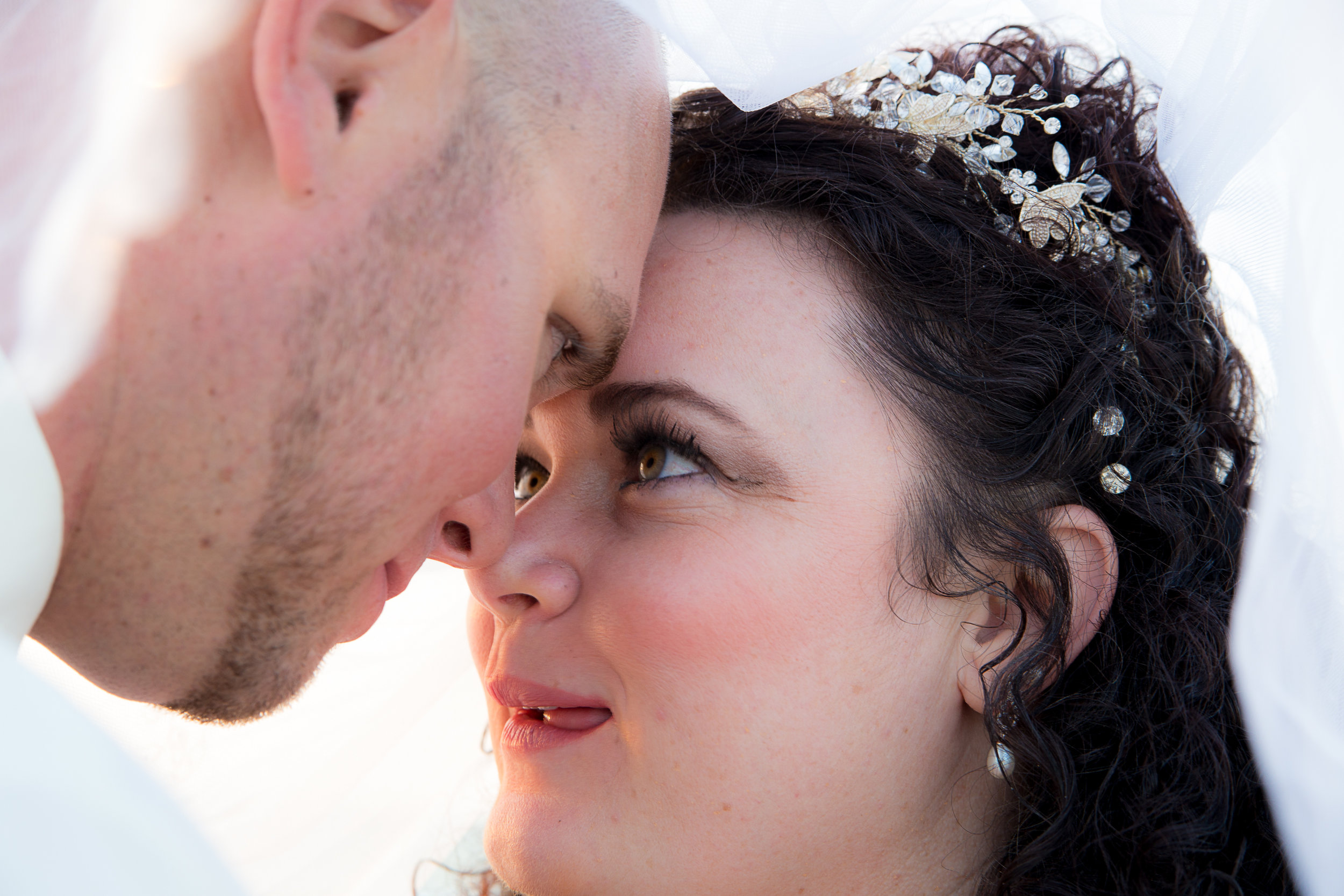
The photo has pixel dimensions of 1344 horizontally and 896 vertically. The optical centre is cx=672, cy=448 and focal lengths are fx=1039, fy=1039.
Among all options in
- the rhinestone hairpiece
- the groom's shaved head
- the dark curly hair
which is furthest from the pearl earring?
the groom's shaved head

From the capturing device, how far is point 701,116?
1938mm

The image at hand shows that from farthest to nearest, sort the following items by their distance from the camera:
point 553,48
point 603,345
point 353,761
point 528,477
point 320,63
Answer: point 353,761
point 528,477
point 603,345
point 553,48
point 320,63

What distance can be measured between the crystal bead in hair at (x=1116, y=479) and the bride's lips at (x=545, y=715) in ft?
2.99

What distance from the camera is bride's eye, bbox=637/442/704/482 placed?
5.54ft

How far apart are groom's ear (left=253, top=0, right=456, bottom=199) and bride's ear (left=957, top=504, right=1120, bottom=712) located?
1165 millimetres

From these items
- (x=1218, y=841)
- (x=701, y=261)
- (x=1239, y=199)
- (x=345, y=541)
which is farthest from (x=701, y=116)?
(x=1218, y=841)

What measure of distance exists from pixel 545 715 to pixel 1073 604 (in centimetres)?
89

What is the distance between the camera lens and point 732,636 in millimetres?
1534

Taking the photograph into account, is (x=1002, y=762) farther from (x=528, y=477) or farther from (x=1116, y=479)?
(x=528, y=477)

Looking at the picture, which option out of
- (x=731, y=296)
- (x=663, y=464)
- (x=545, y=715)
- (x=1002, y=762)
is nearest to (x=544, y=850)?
(x=545, y=715)

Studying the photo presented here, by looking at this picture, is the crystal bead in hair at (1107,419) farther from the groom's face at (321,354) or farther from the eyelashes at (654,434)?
the groom's face at (321,354)

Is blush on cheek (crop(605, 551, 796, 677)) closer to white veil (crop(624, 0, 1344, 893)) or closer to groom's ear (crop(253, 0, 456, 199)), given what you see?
white veil (crop(624, 0, 1344, 893))

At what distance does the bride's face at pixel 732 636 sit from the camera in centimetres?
154

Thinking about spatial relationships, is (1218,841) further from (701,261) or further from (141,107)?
(141,107)
